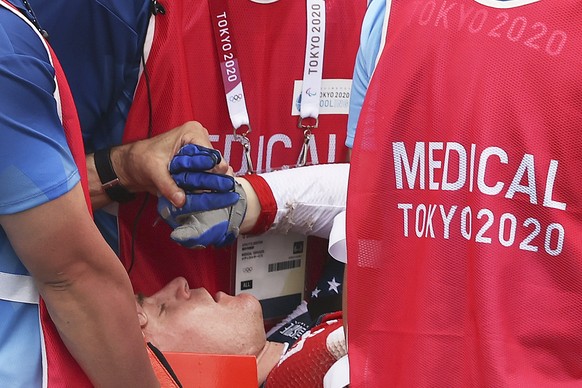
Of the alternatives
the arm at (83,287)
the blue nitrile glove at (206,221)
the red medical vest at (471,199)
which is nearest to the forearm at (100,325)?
the arm at (83,287)

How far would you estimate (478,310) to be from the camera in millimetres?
1474

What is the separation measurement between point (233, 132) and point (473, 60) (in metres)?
0.96

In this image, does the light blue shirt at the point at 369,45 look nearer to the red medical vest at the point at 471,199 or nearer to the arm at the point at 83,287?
the red medical vest at the point at 471,199

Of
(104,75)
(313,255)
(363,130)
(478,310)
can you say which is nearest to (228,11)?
(104,75)

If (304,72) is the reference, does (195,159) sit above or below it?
below

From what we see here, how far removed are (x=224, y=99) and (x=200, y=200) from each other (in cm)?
37

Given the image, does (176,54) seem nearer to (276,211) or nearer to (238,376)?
(276,211)

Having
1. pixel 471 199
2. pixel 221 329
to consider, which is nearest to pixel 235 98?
pixel 221 329

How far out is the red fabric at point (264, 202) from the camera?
7.18 ft

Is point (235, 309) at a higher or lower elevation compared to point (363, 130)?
lower

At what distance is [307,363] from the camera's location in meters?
2.01

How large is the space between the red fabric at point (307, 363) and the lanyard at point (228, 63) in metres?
0.55

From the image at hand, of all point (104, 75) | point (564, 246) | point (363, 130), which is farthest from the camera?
point (104, 75)

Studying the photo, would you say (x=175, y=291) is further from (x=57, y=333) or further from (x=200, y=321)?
(x=57, y=333)
